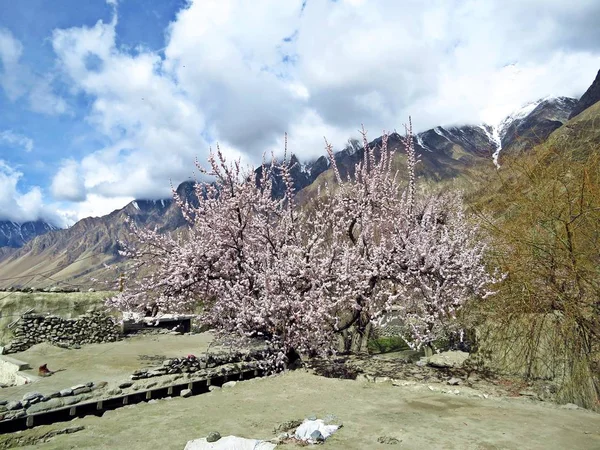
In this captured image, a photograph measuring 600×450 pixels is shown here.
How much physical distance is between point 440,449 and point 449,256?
26.4ft

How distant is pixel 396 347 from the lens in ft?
79.9

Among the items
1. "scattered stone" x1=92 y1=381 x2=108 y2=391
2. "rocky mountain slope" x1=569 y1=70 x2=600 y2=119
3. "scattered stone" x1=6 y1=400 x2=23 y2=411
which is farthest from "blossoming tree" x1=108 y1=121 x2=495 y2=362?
"rocky mountain slope" x1=569 y1=70 x2=600 y2=119

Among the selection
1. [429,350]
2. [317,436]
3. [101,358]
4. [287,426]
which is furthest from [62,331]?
[317,436]

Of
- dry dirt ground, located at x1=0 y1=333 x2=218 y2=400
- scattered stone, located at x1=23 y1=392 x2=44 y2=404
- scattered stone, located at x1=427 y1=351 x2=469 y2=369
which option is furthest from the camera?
dry dirt ground, located at x1=0 y1=333 x2=218 y2=400

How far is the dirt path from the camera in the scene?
8094 mm

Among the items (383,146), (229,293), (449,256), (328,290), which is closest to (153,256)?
(229,293)

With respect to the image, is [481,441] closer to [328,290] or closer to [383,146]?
[328,290]

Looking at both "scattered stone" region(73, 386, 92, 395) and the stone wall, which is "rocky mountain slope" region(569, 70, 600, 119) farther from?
"scattered stone" region(73, 386, 92, 395)

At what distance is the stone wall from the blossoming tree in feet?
40.7

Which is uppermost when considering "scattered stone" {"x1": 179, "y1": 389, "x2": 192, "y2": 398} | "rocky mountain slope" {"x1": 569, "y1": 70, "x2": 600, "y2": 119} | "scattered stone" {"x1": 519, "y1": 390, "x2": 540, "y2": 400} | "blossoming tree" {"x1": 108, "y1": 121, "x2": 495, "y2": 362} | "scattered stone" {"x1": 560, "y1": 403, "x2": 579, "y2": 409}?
"rocky mountain slope" {"x1": 569, "y1": 70, "x2": 600, "y2": 119}

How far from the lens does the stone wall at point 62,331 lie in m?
23.8

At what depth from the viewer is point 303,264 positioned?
1409cm

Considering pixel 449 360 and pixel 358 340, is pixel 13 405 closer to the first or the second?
pixel 358 340

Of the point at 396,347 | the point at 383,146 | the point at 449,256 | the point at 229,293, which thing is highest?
the point at 383,146
